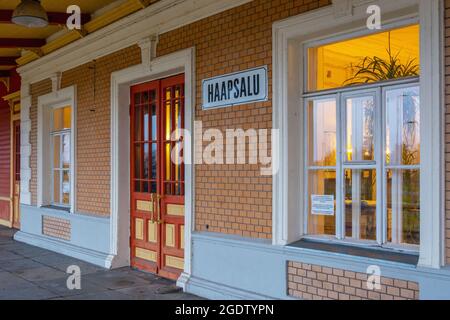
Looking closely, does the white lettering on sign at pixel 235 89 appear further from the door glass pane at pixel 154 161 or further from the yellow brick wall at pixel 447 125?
the yellow brick wall at pixel 447 125

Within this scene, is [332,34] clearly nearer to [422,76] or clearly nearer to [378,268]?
[422,76]

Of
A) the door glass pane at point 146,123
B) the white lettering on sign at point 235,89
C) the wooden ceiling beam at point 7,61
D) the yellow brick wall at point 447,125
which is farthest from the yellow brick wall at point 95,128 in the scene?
the yellow brick wall at point 447,125

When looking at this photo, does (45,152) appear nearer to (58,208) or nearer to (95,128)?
(58,208)

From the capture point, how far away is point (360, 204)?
462 centimetres

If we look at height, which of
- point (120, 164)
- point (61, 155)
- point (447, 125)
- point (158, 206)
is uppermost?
point (447, 125)

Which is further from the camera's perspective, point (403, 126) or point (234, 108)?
point (234, 108)

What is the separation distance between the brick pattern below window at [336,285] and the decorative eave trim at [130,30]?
2.92 metres

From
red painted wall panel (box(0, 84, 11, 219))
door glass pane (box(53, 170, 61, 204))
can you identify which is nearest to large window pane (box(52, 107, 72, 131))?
door glass pane (box(53, 170, 61, 204))

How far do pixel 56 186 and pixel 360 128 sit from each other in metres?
7.15

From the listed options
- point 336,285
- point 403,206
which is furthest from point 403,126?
point 336,285

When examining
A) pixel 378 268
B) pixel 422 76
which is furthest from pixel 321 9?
pixel 378 268

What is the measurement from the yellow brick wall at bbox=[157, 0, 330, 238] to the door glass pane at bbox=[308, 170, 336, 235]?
1.35 ft

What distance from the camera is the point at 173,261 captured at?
6.63 metres

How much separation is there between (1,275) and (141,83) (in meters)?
3.41
